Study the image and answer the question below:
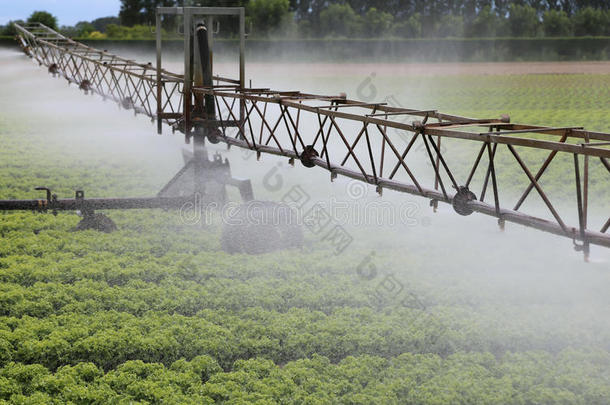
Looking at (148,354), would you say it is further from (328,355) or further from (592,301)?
(592,301)

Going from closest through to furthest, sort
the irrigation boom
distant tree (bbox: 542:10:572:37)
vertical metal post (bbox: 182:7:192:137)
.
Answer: the irrigation boom
vertical metal post (bbox: 182:7:192:137)
distant tree (bbox: 542:10:572:37)

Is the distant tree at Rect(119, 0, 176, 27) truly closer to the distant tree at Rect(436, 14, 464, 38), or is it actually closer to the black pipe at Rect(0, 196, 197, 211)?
the distant tree at Rect(436, 14, 464, 38)

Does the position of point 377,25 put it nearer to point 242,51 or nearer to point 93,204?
point 242,51

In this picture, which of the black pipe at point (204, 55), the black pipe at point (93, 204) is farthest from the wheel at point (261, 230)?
the black pipe at point (204, 55)

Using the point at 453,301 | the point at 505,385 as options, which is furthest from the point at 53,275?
the point at 505,385

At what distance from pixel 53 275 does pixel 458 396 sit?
23.3ft

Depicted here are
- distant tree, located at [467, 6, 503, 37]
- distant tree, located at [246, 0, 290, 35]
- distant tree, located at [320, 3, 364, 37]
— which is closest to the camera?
distant tree, located at [246, 0, 290, 35]

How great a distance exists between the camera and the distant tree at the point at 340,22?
262 feet

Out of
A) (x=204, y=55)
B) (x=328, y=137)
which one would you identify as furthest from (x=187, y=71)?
(x=328, y=137)

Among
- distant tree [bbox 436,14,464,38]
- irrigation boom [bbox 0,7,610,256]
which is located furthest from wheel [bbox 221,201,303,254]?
distant tree [bbox 436,14,464,38]

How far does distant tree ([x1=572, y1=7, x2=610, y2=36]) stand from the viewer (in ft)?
257

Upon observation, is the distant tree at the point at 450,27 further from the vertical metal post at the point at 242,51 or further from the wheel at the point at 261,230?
the wheel at the point at 261,230

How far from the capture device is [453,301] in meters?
11.7

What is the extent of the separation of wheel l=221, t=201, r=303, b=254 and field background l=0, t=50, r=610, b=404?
356 millimetres
